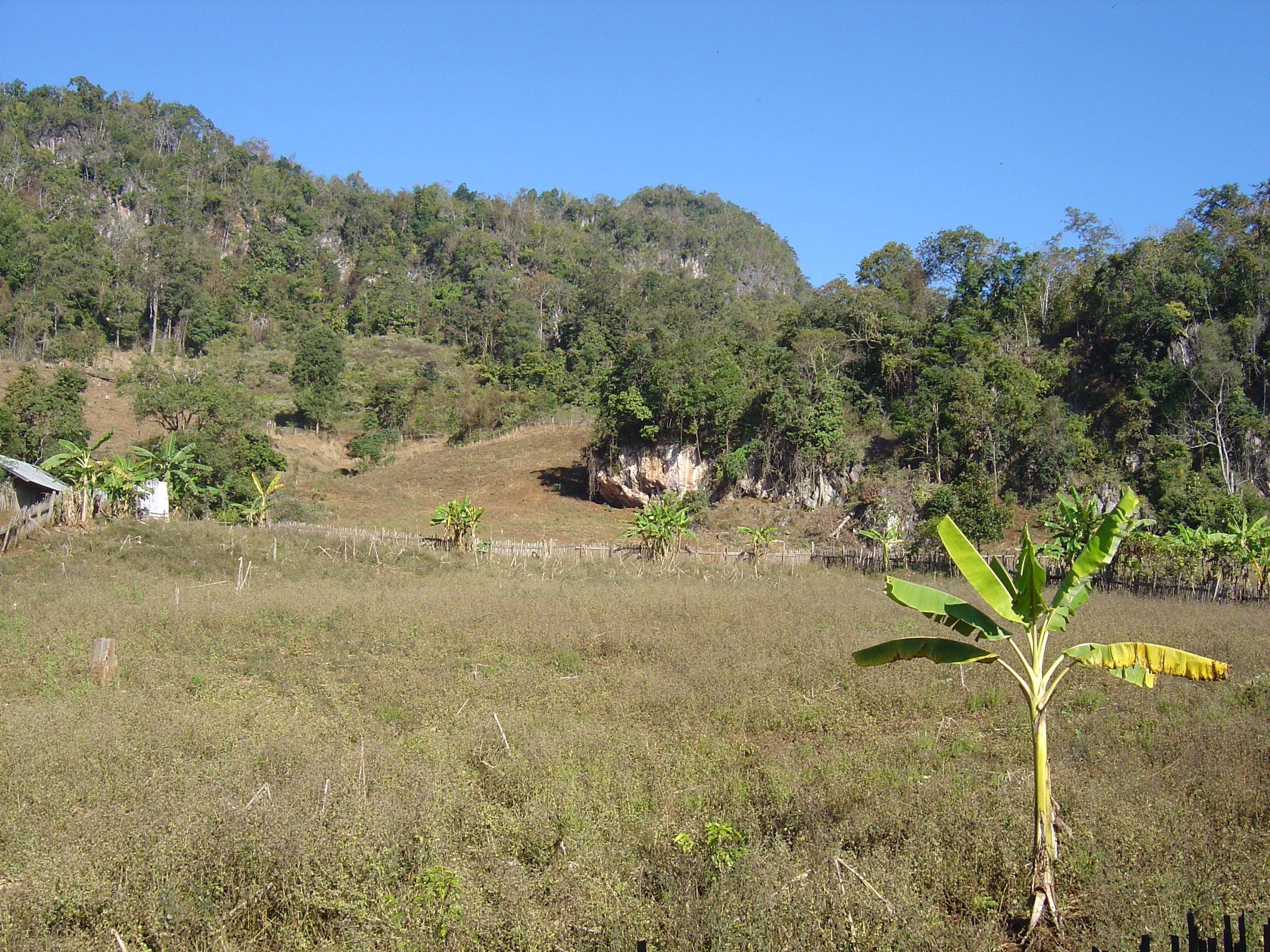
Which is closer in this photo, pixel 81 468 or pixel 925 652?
pixel 925 652

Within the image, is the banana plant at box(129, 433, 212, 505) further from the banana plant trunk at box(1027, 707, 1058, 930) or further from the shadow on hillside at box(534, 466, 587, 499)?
the banana plant trunk at box(1027, 707, 1058, 930)

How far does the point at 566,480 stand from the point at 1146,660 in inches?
1240

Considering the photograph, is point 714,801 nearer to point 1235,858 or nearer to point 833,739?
A: point 833,739

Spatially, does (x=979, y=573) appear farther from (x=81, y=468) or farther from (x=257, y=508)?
(x=257, y=508)

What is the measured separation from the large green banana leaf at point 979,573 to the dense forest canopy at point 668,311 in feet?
70.7

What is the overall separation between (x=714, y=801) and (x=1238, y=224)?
35.0 meters

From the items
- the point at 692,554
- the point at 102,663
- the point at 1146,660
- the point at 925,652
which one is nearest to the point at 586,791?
the point at 925,652

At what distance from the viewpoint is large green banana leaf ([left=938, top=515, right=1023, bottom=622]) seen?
5727 millimetres

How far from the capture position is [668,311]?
51062mm

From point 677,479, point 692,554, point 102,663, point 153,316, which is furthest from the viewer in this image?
point 153,316

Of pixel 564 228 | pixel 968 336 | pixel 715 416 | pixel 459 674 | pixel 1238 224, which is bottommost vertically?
pixel 459 674

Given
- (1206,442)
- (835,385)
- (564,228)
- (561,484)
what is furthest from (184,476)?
(564,228)

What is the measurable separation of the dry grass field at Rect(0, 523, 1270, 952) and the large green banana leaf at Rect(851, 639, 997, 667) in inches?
43.9

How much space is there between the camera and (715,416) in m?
32.3
